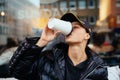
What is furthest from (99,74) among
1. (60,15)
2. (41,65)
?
(60,15)

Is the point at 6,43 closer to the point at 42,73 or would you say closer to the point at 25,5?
the point at 25,5

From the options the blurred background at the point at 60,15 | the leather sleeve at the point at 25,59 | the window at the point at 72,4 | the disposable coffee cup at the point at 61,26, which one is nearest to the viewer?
the disposable coffee cup at the point at 61,26

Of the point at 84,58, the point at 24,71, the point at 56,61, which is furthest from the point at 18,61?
the point at 84,58

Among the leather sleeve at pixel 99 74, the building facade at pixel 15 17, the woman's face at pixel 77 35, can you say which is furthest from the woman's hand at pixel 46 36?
the building facade at pixel 15 17

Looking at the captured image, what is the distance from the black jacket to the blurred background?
6.51 ft

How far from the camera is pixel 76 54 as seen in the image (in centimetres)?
237

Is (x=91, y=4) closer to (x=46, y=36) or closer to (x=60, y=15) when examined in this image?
(x=60, y=15)

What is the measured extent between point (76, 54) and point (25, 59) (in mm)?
296

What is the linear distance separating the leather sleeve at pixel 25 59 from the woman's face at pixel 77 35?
198 millimetres

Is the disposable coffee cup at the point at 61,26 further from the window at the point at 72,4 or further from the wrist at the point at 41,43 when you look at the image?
the window at the point at 72,4

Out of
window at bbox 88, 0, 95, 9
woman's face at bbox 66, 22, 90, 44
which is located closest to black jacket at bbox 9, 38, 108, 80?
woman's face at bbox 66, 22, 90, 44

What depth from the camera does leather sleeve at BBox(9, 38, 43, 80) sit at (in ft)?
7.71

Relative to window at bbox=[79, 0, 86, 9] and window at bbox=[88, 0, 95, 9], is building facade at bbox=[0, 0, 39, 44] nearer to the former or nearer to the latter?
window at bbox=[79, 0, 86, 9]

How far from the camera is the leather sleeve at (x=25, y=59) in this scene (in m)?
2.35
